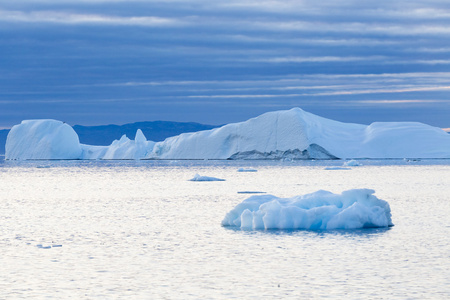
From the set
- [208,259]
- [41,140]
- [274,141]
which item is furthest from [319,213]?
[41,140]

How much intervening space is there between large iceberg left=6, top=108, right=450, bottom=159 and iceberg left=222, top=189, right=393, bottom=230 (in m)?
64.6

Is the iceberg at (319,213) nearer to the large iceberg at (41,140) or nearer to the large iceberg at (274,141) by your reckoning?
the large iceberg at (274,141)

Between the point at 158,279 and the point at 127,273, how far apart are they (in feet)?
2.57

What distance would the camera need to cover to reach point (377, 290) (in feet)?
35.1

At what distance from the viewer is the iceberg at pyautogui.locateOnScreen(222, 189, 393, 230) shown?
701 inches

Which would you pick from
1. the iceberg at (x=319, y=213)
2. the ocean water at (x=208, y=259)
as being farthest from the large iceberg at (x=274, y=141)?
the iceberg at (x=319, y=213)

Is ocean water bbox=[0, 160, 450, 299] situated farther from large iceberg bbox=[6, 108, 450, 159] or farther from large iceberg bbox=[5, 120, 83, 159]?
large iceberg bbox=[5, 120, 83, 159]

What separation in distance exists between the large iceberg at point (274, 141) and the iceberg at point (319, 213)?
212ft

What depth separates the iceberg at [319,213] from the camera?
17.8m

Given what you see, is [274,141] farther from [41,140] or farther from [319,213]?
[319,213]

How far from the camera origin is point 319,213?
58.5ft

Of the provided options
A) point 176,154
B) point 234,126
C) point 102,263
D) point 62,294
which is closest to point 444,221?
point 102,263

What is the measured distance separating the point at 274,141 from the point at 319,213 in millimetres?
A: 68441

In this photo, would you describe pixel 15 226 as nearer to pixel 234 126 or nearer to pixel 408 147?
pixel 234 126
